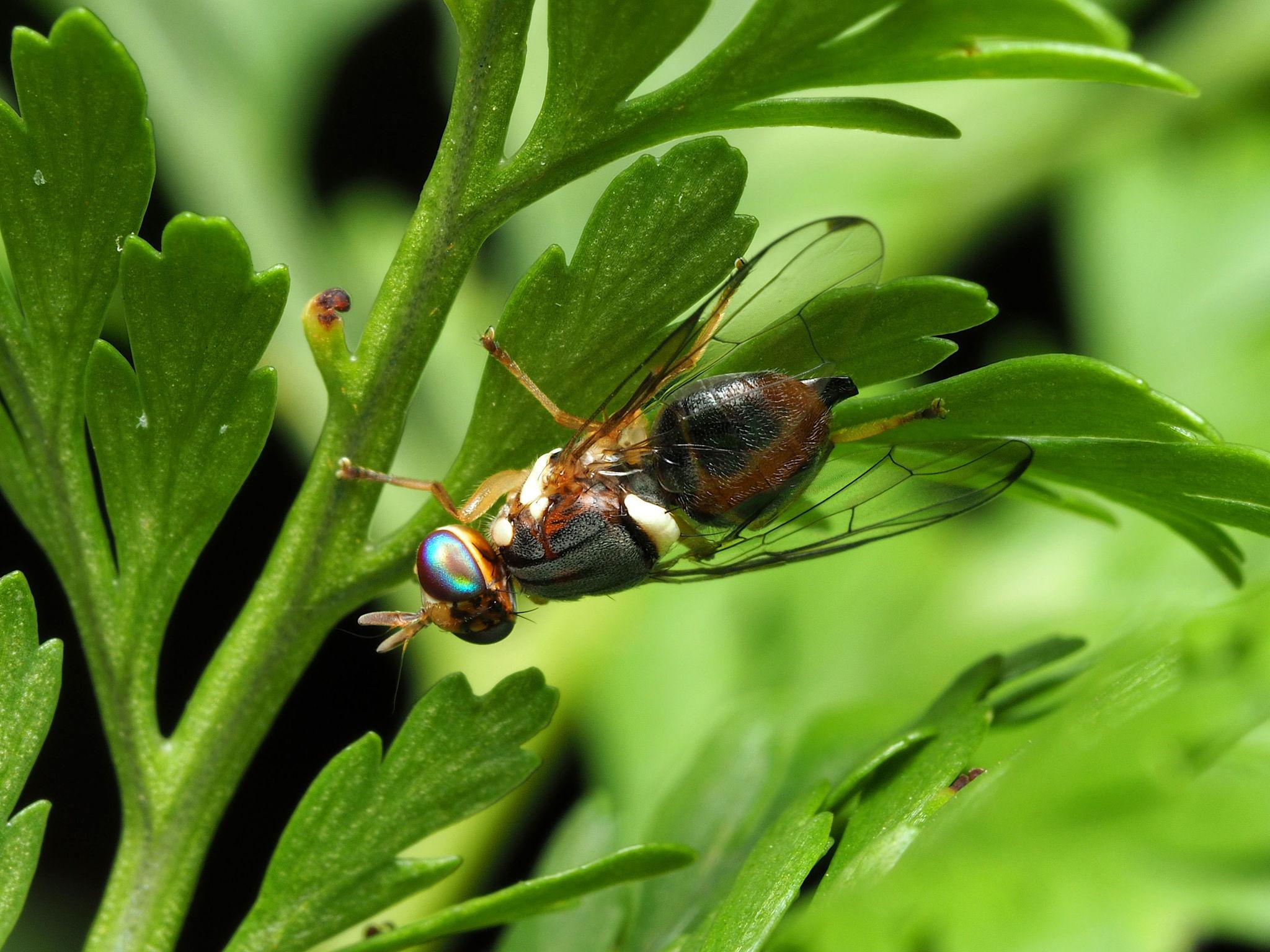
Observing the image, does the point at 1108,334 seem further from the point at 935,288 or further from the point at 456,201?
the point at 456,201

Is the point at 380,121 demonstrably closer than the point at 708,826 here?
No

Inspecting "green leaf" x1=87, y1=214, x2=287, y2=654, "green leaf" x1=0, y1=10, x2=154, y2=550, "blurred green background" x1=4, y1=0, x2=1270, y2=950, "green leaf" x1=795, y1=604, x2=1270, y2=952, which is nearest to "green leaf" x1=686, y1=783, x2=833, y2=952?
"green leaf" x1=795, y1=604, x2=1270, y2=952

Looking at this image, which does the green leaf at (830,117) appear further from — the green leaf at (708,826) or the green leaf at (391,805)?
the green leaf at (708,826)

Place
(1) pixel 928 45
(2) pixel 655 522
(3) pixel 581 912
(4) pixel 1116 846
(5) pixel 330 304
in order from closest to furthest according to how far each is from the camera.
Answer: (4) pixel 1116 846, (1) pixel 928 45, (5) pixel 330 304, (3) pixel 581 912, (2) pixel 655 522

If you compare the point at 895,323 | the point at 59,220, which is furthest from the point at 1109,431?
the point at 59,220

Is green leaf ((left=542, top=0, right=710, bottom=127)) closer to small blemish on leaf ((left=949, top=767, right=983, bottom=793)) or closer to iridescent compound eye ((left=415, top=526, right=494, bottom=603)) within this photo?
iridescent compound eye ((left=415, top=526, right=494, bottom=603))

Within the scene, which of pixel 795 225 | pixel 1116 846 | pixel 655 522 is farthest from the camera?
pixel 795 225

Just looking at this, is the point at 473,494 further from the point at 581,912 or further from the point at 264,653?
the point at 581,912
